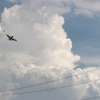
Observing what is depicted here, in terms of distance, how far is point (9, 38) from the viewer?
344 ft

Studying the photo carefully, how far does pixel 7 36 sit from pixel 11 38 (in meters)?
3.68

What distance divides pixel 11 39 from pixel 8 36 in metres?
3.71

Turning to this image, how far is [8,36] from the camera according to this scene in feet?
349

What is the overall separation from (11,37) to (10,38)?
1.14 metres

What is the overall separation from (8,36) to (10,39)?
3.65 m

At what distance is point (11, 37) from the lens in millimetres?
106000

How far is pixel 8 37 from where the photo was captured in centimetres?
10600

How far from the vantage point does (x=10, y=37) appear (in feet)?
347

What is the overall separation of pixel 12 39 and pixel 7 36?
5474mm

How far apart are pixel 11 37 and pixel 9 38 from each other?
161 centimetres

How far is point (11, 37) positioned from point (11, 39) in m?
2.25

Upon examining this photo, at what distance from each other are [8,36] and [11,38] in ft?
8.22

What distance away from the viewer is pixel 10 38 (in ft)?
345
